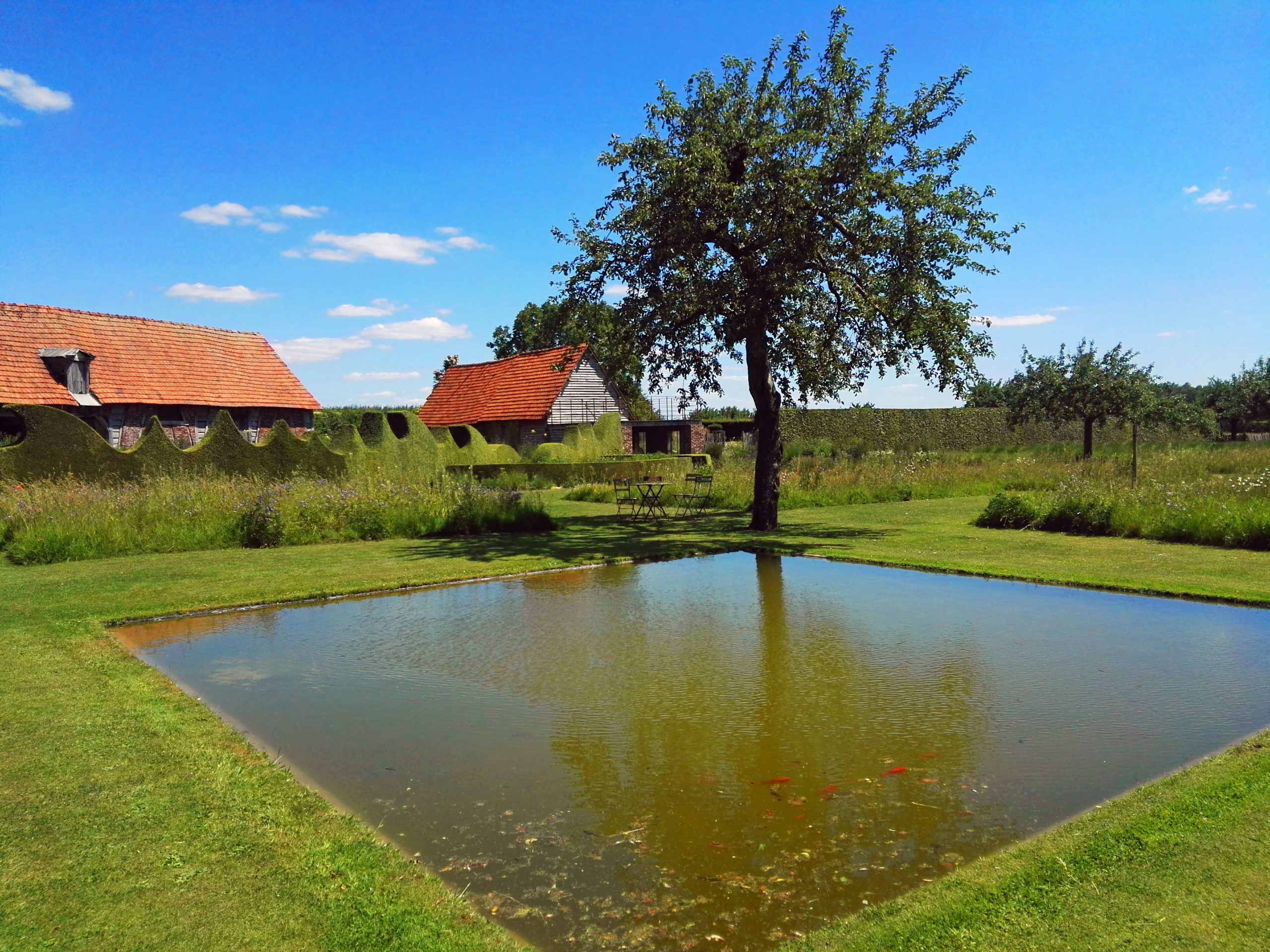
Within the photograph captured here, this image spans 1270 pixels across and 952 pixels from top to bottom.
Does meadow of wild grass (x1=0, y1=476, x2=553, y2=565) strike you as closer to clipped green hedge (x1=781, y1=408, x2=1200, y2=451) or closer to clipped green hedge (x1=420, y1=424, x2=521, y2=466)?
clipped green hedge (x1=420, y1=424, x2=521, y2=466)

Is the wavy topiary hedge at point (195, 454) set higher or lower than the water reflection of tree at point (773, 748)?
higher

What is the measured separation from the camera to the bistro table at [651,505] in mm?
20709

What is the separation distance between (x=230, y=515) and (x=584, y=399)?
92.8ft

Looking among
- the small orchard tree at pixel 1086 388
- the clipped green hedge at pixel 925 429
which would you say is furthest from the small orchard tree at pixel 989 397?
the small orchard tree at pixel 1086 388

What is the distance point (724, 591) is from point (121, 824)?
805 cm

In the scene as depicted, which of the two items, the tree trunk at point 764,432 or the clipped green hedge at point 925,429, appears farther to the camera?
the clipped green hedge at point 925,429

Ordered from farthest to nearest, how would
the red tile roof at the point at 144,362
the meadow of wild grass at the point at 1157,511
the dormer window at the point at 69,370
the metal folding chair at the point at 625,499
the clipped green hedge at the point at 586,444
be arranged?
1. the clipped green hedge at the point at 586,444
2. the dormer window at the point at 69,370
3. the red tile roof at the point at 144,362
4. the metal folding chair at the point at 625,499
5. the meadow of wild grass at the point at 1157,511

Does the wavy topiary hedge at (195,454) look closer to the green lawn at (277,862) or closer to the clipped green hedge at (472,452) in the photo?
the clipped green hedge at (472,452)

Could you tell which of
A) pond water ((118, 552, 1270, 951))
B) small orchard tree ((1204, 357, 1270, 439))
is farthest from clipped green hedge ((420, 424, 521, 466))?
small orchard tree ((1204, 357, 1270, 439))

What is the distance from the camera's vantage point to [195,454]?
22.4 meters

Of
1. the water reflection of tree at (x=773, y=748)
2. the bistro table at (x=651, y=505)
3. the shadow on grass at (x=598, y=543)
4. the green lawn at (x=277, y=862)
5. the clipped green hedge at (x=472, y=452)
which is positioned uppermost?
the clipped green hedge at (x=472, y=452)

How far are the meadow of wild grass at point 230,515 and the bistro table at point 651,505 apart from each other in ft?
9.14

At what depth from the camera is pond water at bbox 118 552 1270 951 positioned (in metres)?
4.27

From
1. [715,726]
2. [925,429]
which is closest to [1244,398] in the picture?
[925,429]
